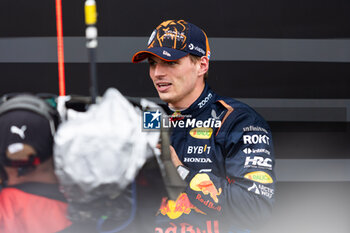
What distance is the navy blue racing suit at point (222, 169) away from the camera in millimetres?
1498

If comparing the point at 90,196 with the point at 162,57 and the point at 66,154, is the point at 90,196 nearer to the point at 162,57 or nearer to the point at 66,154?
the point at 66,154

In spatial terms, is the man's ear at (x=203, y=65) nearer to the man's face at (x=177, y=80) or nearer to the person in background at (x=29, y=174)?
the man's face at (x=177, y=80)

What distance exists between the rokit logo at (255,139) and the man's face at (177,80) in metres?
0.26

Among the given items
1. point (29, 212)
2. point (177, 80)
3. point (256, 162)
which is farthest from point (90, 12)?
point (256, 162)

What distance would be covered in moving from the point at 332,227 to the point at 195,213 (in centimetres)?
59

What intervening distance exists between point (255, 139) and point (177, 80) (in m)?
0.39

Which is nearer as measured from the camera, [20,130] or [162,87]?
[20,130]

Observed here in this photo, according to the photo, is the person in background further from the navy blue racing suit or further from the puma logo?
the navy blue racing suit

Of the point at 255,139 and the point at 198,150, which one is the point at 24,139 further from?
the point at 255,139

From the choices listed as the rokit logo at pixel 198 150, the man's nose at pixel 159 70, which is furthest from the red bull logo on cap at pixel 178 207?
the man's nose at pixel 159 70

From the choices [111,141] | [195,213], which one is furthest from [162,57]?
[195,213]

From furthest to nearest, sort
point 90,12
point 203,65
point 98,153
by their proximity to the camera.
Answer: point 203,65
point 90,12
point 98,153

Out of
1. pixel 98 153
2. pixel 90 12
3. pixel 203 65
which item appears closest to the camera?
pixel 98 153

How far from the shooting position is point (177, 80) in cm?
152
